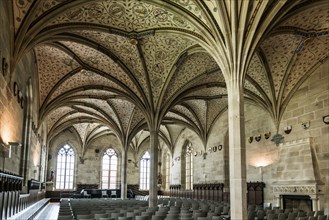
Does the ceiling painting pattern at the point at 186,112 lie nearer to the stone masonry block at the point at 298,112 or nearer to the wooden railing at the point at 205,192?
the wooden railing at the point at 205,192

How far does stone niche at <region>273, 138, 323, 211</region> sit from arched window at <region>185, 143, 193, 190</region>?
47.9ft

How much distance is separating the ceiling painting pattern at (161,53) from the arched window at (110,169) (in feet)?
72.2

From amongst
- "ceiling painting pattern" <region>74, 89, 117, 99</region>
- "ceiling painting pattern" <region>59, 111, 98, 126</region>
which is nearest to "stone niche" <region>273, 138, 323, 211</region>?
"ceiling painting pattern" <region>74, 89, 117, 99</region>

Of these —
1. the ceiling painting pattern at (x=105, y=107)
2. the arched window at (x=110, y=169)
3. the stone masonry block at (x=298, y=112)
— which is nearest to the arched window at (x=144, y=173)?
the arched window at (x=110, y=169)

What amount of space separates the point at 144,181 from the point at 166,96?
23138mm

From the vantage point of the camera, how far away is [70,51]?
1560 cm

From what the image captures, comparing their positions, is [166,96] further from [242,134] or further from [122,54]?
[242,134]

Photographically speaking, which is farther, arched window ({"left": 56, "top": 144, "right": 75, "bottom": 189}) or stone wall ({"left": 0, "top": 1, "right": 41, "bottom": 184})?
arched window ({"left": 56, "top": 144, "right": 75, "bottom": 189})

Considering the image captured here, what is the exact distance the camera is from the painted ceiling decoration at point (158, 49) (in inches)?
415

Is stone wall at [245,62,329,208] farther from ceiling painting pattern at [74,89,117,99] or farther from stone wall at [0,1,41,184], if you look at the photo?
stone wall at [0,1,41,184]

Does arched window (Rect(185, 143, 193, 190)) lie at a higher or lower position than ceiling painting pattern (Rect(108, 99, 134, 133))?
lower

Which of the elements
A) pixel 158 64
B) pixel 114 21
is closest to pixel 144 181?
pixel 158 64

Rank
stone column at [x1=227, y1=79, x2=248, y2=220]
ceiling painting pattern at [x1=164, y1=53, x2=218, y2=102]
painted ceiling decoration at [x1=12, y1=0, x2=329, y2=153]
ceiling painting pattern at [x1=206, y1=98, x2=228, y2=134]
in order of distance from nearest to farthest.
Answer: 1. stone column at [x1=227, y1=79, x2=248, y2=220]
2. painted ceiling decoration at [x1=12, y1=0, x2=329, y2=153]
3. ceiling painting pattern at [x1=164, y1=53, x2=218, y2=102]
4. ceiling painting pattern at [x1=206, y1=98, x2=228, y2=134]

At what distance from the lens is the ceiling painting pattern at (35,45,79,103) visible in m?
15.8
